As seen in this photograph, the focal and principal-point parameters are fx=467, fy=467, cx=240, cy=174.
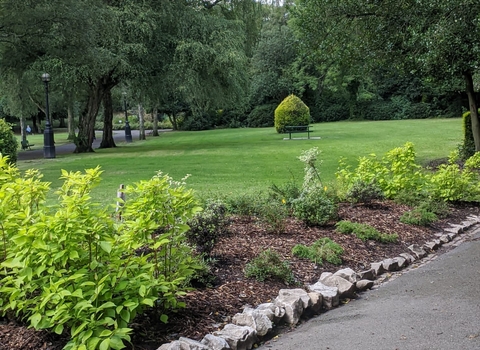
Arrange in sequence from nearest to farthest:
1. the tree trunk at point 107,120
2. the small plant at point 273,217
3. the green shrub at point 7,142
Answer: the small plant at point 273,217 < the green shrub at point 7,142 < the tree trunk at point 107,120

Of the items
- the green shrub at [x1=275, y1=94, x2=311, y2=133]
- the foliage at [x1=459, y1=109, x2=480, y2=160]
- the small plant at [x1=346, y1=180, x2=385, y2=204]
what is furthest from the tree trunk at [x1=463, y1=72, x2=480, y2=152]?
the green shrub at [x1=275, y1=94, x2=311, y2=133]

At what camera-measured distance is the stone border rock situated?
3434 mm

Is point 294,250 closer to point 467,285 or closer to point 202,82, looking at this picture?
point 467,285

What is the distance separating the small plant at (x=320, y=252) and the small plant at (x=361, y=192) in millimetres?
2485

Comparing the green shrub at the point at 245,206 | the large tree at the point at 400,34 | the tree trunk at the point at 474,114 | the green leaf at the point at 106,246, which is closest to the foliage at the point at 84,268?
the green leaf at the point at 106,246

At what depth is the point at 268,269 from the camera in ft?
15.6

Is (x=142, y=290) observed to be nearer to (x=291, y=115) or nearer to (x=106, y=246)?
(x=106, y=246)

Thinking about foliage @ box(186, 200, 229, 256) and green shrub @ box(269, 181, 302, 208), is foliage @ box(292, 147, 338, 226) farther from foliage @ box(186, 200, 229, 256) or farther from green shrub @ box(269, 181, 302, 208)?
foliage @ box(186, 200, 229, 256)

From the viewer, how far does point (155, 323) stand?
3641 millimetres

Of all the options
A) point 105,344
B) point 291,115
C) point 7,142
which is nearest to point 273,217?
point 105,344

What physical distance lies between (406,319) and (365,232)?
2.37m

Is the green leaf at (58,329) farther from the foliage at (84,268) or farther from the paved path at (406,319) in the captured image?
the paved path at (406,319)

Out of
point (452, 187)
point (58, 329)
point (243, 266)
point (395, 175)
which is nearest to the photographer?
point (58, 329)

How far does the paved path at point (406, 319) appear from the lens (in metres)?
3.61
